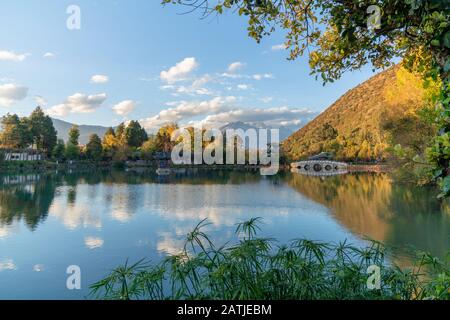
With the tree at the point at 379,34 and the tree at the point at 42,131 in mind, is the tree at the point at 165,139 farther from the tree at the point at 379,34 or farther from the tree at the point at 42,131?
the tree at the point at 379,34

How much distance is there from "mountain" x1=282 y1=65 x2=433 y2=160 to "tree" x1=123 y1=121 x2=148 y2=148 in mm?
30142

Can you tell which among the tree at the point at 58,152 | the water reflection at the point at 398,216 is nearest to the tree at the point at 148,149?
the tree at the point at 58,152

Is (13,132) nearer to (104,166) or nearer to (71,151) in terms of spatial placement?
(71,151)

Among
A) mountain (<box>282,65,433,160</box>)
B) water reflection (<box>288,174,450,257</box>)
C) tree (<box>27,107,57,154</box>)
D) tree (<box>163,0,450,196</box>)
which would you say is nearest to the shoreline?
mountain (<box>282,65,433,160</box>)

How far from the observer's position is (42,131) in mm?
50250

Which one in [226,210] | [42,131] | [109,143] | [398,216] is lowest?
[226,210]

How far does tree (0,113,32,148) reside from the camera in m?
43.8

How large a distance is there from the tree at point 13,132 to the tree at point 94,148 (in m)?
11.1

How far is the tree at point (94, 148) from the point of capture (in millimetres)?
56062

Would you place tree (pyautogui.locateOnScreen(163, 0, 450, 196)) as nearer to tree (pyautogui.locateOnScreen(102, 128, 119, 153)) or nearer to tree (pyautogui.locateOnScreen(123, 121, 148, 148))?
tree (pyautogui.locateOnScreen(102, 128, 119, 153))

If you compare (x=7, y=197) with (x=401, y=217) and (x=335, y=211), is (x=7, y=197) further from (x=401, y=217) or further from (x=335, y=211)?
(x=401, y=217)

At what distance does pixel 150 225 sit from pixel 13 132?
40.4m

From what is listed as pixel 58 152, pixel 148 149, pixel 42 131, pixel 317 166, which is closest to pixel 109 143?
pixel 148 149
